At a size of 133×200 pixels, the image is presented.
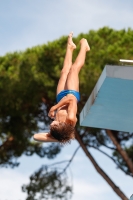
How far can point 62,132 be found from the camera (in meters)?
6.18

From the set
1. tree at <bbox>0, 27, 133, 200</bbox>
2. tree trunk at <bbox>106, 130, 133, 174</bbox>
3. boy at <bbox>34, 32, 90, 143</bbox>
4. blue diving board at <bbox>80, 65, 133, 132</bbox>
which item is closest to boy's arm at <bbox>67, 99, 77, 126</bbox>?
boy at <bbox>34, 32, 90, 143</bbox>

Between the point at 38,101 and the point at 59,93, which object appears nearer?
the point at 59,93

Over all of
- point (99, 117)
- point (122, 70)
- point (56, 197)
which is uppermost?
point (122, 70)

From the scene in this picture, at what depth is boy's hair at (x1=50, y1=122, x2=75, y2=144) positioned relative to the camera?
616 cm

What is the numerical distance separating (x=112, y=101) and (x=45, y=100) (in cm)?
899

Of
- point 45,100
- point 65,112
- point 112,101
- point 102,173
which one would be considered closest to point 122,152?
point 102,173

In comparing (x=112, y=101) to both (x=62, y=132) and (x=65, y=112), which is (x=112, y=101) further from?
(x=62, y=132)

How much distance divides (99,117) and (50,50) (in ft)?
23.5

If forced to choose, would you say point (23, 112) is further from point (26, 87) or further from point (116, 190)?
point (116, 190)

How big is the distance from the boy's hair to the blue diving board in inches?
44.5

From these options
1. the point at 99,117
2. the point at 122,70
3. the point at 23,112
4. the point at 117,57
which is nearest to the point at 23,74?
the point at 23,112

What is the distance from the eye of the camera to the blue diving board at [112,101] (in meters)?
7.11

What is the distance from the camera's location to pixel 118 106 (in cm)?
819

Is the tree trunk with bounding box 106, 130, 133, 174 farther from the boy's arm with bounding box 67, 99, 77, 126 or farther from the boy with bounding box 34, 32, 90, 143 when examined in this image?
the boy's arm with bounding box 67, 99, 77, 126
